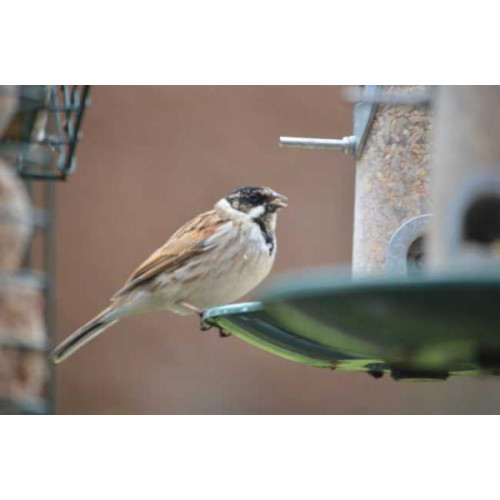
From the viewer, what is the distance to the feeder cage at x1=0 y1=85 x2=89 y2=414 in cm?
307

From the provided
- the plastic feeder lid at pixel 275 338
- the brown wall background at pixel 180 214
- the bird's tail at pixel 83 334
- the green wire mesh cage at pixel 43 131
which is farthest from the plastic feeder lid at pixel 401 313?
the brown wall background at pixel 180 214

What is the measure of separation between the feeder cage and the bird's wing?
20 cm

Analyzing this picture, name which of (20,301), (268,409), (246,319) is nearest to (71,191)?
(268,409)

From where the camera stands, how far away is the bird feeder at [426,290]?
1.49m

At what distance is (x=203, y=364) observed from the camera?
211 inches

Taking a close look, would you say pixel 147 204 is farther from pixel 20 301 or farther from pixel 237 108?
pixel 20 301

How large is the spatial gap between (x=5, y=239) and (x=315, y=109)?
2122 millimetres

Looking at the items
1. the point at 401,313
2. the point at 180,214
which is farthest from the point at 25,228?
the point at 180,214

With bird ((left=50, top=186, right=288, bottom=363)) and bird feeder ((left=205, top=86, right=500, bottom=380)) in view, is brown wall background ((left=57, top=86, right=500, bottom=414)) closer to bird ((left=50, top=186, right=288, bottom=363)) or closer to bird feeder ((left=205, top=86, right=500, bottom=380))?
bird ((left=50, top=186, right=288, bottom=363))

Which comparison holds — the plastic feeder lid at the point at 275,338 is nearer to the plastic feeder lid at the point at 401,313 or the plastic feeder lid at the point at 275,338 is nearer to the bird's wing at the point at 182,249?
the plastic feeder lid at the point at 401,313

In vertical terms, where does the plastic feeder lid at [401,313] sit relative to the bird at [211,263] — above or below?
below

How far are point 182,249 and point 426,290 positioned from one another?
1.93 meters

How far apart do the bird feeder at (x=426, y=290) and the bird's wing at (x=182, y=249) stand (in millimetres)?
801

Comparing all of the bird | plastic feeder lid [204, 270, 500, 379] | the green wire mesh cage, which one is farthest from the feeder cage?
plastic feeder lid [204, 270, 500, 379]
